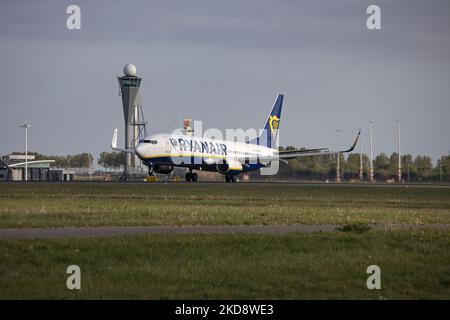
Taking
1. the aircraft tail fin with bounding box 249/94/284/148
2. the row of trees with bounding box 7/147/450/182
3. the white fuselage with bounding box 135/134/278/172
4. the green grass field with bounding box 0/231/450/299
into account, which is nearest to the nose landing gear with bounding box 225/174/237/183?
the white fuselage with bounding box 135/134/278/172

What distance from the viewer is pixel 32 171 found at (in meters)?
158

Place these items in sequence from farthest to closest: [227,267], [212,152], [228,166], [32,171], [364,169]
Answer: [32,171]
[364,169]
[228,166]
[212,152]
[227,267]

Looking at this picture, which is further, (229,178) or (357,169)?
(357,169)

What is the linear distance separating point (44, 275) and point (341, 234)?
10.4 meters

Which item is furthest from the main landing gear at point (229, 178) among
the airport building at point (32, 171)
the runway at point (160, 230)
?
the runway at point (160, 230)

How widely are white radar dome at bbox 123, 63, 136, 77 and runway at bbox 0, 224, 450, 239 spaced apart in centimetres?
12871

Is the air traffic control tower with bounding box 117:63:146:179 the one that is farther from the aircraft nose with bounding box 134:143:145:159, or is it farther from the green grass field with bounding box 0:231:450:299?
the green grass field with bounding box 0:231:450:299

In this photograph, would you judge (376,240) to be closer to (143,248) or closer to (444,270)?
(444,270)

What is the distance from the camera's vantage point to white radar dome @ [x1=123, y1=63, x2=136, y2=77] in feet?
505

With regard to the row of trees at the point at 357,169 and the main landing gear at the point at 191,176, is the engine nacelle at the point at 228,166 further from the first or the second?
the row of trees at the point at 357,169

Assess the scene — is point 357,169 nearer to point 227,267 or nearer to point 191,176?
point 191,176

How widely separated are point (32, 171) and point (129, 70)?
28.4 m

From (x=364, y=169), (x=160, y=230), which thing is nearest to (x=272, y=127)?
(x=364, y=169)

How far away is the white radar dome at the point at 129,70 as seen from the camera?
505ft
